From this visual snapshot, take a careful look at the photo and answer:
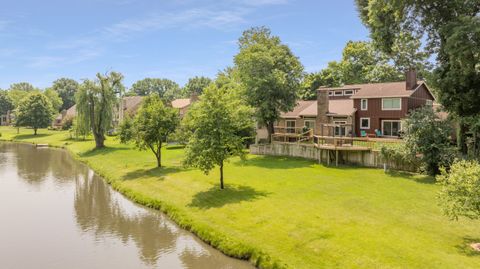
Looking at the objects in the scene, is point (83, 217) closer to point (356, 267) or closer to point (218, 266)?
point (218, 266)

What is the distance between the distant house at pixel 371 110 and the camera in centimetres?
4278

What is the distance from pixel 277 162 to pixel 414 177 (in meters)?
12.9

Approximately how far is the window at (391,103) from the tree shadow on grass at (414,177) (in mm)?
17005

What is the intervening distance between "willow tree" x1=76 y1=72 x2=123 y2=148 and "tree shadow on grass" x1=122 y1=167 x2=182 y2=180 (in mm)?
23648

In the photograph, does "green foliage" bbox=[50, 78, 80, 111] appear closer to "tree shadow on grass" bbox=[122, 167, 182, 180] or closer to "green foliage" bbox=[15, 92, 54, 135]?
"green foliage" bbox=[15, 92, 54, 135]

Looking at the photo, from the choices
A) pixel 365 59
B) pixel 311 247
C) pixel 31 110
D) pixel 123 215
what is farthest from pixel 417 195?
pixel 31 110

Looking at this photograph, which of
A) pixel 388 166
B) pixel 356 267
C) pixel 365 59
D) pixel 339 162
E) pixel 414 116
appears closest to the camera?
pixel 356 267

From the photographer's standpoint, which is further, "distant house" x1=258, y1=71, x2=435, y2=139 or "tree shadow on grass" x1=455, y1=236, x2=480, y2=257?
"distant house" x1=258, y1=71, x2=435, y2=139

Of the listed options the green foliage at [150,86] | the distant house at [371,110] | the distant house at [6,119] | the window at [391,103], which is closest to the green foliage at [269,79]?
the distant house at [371,110]

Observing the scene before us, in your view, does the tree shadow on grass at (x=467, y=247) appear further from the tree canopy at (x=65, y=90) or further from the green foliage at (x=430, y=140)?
the tree canopy at (x=65, y=90)

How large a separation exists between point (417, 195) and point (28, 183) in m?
33.5

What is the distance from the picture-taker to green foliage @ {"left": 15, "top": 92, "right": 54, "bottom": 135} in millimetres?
85250

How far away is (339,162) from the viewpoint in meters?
33.0

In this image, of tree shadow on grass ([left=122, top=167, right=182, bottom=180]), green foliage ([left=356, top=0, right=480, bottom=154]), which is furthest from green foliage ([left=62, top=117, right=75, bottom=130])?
green foliage ([left=356, top=0, right=480, bottom=154])
